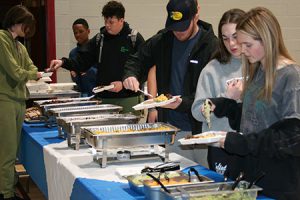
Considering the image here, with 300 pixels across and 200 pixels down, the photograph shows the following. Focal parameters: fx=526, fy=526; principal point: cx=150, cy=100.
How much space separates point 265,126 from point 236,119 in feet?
0.93

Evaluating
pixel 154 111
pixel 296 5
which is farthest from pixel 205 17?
pixel 154 111

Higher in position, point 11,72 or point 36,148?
point 11,72

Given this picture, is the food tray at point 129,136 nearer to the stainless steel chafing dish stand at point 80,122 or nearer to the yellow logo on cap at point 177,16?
the stainless steel chafing dish stand at point 80,122

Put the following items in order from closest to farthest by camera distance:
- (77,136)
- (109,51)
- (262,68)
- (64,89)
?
1. (262,68)
2. (77,136)
3. (109,51)
4. (64,89)

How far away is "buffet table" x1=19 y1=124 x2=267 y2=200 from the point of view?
1847 millimetres

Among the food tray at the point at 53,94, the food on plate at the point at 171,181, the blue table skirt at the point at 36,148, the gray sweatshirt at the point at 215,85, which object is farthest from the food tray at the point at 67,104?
the food on plate at the point at 171,181

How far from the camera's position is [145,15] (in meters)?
5.22

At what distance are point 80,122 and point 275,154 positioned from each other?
1161 mm

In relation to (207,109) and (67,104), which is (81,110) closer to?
(67,104)

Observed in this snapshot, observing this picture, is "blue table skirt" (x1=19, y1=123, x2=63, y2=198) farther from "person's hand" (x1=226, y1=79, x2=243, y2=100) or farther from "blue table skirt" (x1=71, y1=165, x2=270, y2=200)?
"person's hand" (x1=226, y1=79, x2=243, y2=100)

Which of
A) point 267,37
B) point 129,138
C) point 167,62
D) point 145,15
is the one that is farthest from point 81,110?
point 145,15

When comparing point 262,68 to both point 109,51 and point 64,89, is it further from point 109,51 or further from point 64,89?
point 64,89

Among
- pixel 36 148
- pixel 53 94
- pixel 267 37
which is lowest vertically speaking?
pixel 36 148

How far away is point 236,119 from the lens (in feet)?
6.48
